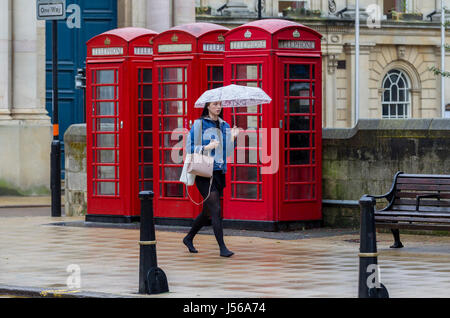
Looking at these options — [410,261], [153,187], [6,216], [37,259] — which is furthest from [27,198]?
[410,261]

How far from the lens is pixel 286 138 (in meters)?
15.2

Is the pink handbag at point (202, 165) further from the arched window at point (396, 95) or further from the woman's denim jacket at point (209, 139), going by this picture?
the arched window at point (396, 95)

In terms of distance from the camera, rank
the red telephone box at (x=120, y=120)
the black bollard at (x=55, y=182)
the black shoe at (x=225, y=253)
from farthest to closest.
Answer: the black bollard at (x=55, y=182) → the red telephone box at (x=120, y=120) → the black shoe at (x=225, y=253)

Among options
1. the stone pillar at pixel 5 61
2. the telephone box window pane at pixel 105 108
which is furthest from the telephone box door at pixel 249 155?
the stone pillar at pixel 5 61

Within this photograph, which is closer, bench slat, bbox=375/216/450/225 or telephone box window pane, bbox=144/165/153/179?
bench slat, bbox=375/216/450/225

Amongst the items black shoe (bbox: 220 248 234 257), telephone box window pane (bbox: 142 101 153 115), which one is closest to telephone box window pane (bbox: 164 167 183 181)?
telephone box window pane (bbox: 142 101 153 115)

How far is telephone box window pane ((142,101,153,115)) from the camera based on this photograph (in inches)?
656

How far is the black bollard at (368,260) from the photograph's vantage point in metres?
8.82

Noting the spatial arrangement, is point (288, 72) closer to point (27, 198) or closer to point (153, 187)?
point (153, 187)

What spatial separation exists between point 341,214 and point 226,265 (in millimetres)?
4126

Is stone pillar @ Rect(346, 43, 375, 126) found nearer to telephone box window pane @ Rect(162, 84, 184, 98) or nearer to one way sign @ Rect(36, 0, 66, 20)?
one way sign @ Rect(36, 0, 66, 20)

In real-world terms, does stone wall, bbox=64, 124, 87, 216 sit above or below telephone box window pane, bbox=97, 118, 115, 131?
below

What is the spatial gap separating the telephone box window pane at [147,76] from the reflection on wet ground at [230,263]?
2.22m

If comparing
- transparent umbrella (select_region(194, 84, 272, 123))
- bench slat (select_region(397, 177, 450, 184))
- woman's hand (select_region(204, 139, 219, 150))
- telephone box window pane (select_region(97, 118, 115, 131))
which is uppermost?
Answer: transparent umbrella (select_region(194, 84, 272, 123))
